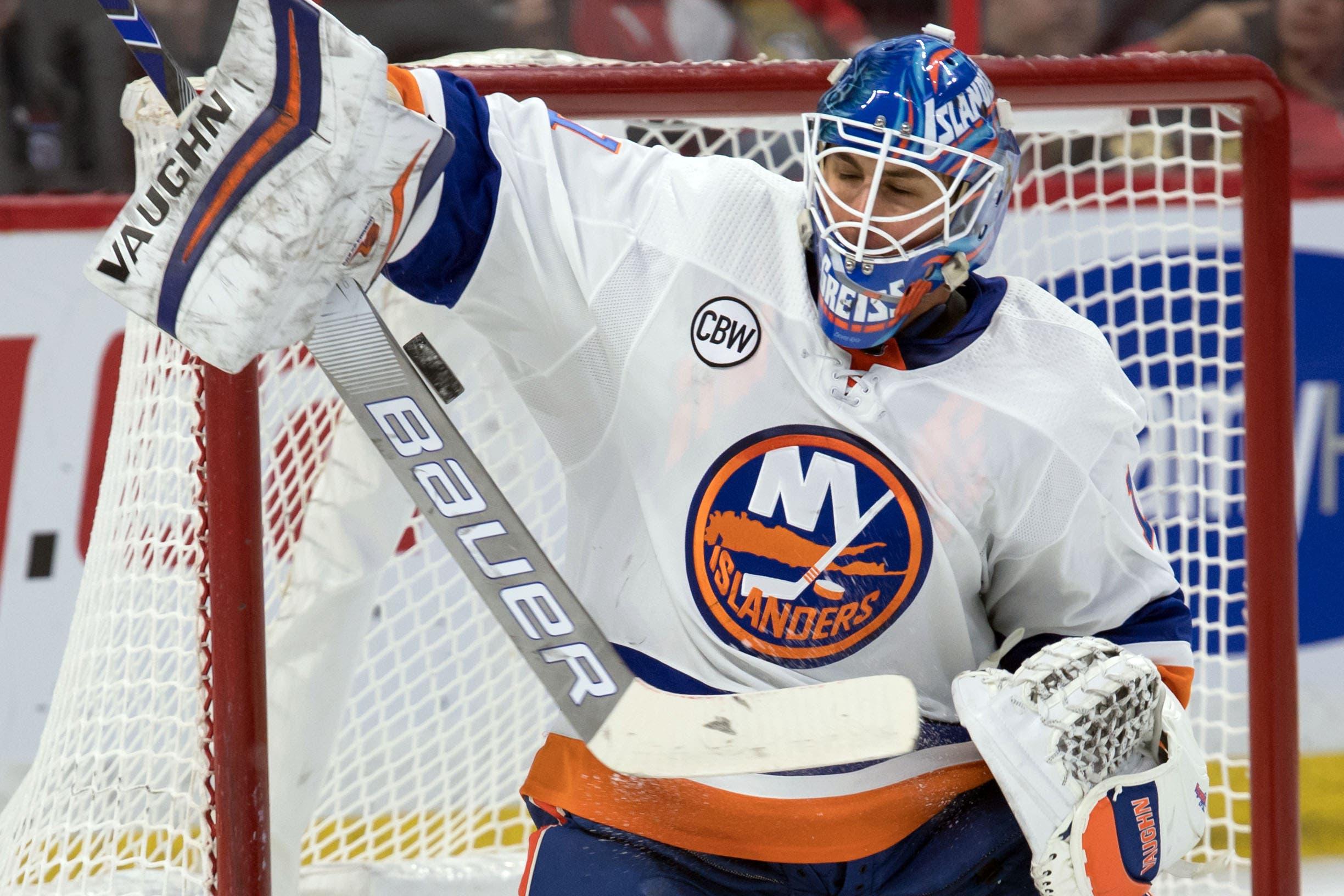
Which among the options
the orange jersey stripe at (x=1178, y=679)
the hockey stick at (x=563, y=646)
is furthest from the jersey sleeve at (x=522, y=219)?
the orange jersey stripe at (x=1178, y=679)

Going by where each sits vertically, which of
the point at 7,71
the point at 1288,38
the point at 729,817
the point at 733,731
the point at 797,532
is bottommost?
the point at 729,817

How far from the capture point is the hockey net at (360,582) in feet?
5.54

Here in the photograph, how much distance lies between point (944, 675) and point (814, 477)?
0.27m

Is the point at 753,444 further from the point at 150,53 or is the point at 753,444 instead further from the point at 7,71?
the point at 7,71

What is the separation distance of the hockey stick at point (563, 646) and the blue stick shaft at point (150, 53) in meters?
0.23

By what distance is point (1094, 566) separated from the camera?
1.52m

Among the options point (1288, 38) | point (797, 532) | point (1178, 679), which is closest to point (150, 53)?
point (797, 532)

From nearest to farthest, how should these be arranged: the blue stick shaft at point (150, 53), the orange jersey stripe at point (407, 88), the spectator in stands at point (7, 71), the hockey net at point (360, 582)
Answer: the blue stick shaft at point (150, 53), the orange jersey stripe at point (407, 88), the hockey net at point (360, 582), the spectator in stands at point (7, 71)

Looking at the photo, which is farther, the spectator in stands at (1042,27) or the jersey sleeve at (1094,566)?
the spectator in stands at (1042,27)

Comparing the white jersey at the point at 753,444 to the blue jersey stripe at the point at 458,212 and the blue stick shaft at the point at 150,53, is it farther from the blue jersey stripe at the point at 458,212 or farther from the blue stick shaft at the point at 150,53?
the blue stick shaft at the point at 150,53

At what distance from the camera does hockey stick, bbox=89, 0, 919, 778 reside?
1.33 m

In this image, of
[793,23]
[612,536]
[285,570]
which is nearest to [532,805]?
[612,536]

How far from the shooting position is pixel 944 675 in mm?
1547

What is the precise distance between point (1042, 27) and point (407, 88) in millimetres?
2519
